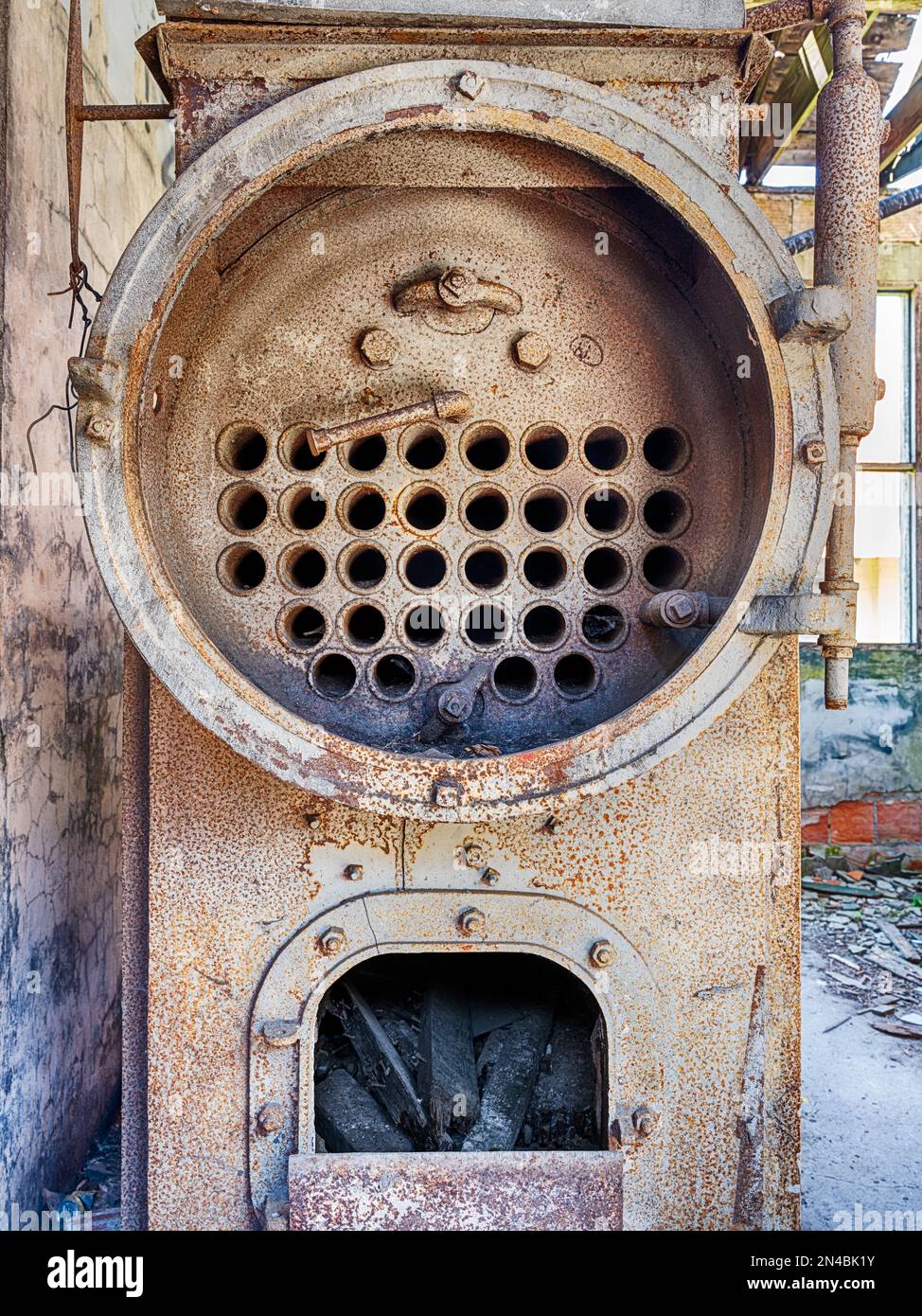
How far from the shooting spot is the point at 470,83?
4.54 ft

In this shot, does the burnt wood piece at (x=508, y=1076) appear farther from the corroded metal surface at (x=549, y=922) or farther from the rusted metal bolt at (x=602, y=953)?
the rusted metal bolt at (x=602, y=953)

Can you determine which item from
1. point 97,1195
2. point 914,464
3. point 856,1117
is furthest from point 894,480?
point 97,1195

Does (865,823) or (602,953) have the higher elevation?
(602,953)

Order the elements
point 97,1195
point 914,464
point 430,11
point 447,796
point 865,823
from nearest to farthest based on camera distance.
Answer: point 447,796 → point 430,11 → point 97,1195 → point 865,823 → point 914,464

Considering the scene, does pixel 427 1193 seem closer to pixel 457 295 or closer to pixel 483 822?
pixel 483 822

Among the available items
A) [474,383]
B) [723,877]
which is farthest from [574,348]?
[723,877]

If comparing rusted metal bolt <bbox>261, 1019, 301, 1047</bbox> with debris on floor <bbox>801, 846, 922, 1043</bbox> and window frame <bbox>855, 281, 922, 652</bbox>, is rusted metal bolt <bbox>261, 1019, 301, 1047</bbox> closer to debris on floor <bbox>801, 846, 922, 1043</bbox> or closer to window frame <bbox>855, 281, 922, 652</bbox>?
debris on floor <bbox>801, 846, 922, 1043</bbox>

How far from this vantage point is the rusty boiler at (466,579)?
1422mm

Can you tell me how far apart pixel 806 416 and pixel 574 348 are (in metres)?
0.45

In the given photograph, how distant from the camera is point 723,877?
1.60 m

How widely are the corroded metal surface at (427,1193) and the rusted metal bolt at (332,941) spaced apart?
0.33m

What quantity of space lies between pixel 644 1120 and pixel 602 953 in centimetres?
29

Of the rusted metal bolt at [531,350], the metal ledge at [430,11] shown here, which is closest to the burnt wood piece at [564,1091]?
the rusted metal bolt at [531,350]

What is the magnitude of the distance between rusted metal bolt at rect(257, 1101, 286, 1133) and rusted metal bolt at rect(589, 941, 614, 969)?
0.59 m
